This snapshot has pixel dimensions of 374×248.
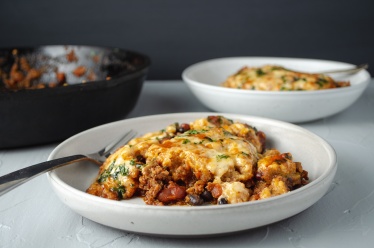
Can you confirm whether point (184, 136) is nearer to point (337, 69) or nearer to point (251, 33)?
point (337, 69)

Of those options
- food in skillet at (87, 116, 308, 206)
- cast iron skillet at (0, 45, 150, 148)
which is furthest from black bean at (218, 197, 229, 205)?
cast iron skillet at (0, 45, 150, 148)

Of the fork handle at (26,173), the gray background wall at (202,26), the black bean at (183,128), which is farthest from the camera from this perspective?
the gray background wall at (202,26)

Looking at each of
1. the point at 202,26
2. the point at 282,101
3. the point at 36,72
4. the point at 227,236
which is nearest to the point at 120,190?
the point at 227,236

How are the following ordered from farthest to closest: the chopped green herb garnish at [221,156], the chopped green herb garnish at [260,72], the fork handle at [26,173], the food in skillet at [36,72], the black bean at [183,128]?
1. the food in skillet at [36,72]
2. the chopped green herb garnish at [260,72]
3. the black bean at [183,128]
4. the chopped green herb garnish at [221,156]
5. the fork handle at [26,173]

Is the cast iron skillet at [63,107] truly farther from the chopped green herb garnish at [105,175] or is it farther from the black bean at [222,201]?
the black bean at [222,201]

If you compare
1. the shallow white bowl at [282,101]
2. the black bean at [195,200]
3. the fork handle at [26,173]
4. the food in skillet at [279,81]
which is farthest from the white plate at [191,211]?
the food in skillet at [279,81]

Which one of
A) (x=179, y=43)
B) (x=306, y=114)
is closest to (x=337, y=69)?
(x=306, y=114)
